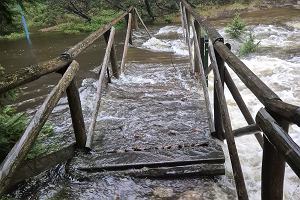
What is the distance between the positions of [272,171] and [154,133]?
2.42 meters

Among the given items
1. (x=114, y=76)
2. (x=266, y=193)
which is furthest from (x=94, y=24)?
(x=266, y=193)

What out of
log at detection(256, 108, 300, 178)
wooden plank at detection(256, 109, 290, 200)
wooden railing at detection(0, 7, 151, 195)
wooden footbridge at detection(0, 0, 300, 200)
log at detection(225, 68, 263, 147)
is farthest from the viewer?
log at detection(225, 68, 263, 147)

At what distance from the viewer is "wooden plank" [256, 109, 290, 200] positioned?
2070 mm

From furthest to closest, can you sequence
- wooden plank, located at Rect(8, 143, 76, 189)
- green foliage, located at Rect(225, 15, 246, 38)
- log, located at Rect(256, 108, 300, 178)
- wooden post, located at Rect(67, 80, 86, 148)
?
green foliage, located at Rect(225, 15, 246, 38) → wooden post, located at Rect(67, 80, 86, 148) → wooden plank, located at Rect(8, 143, 76, 189) → log, located at Rect(256, 108, 300, 178)

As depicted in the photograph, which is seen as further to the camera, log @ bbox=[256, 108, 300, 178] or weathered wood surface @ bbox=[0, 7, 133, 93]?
weathered wood surface @ bbox=[0, 7, 133, 93]

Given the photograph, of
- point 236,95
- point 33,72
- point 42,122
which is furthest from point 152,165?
point 33,72

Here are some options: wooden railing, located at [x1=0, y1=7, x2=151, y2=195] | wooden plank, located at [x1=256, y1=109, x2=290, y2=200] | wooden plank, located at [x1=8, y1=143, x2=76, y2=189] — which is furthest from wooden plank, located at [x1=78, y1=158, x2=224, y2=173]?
wooden plank, located at [x1=256, y1=109, x2=290, y2=200]

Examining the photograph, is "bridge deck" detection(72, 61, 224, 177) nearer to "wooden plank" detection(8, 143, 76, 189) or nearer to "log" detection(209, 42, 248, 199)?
"wooden plank" detection(8, 143, 76, 189)

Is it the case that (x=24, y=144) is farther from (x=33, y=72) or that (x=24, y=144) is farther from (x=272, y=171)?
(x=272, y=171)

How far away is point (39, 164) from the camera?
3.66 metres

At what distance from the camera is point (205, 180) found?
135 inches

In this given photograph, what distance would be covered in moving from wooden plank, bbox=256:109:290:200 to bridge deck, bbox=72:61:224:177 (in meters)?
1.20

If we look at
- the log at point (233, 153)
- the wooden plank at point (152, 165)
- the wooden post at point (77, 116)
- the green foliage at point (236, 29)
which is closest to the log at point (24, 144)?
the wooden post at point (77, 116)

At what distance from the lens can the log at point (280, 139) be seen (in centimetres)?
171
